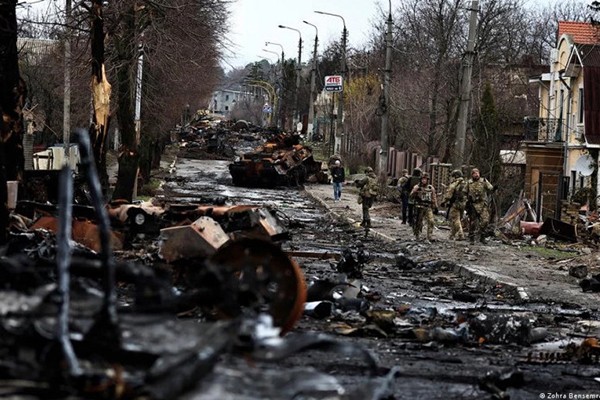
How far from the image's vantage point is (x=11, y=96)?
2178 centimetres

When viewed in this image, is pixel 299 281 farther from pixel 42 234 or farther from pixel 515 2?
pixel 515 2

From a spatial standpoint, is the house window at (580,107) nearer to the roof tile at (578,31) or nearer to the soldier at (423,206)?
the roof tile at (578,31)

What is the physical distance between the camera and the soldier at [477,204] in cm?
2647

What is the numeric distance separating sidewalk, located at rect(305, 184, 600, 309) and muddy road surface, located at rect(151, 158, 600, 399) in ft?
0.80

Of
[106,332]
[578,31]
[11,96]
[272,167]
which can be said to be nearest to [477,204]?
[11,96]

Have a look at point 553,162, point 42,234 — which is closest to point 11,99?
point 42,234

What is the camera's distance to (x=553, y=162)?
51125 mm

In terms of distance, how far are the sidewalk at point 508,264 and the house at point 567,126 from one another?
41.0 ft

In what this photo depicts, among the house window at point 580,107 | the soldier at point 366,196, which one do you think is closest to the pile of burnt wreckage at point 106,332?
the soldier at point 366,196

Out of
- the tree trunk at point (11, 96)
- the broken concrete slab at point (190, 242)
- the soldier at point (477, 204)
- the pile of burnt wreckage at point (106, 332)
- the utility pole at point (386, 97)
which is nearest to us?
the pile of burnt wreckage at point (106, 332)

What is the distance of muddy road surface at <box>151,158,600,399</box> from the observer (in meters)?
4.85

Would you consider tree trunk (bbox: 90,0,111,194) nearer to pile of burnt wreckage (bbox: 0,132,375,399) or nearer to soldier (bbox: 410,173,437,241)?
soldier (bbox: 410,173,437,241)

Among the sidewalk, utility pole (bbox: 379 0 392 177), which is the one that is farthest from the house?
the sidewalk

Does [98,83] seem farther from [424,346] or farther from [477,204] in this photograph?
[424,346]
